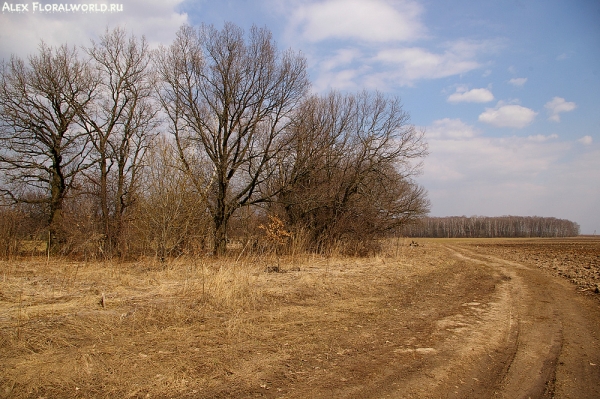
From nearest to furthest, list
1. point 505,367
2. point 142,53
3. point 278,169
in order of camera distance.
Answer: point 505,367 < point 142,53 < point 278,169

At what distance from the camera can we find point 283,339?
5582mm

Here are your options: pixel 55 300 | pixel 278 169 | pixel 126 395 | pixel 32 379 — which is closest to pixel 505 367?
pixel 126 395

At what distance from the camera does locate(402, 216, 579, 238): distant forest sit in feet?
431

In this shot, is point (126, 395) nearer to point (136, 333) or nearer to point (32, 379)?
point (32, 379)

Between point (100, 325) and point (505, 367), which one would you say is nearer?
point (505, 367)

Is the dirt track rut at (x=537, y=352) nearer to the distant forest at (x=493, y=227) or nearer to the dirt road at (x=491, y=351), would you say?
the dirt road at (x=491, y=351)

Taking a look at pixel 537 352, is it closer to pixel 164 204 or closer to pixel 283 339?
pixel 283 339

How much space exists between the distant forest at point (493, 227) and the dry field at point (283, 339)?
411ft

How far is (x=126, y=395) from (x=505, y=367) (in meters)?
4.45

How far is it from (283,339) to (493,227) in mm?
147096

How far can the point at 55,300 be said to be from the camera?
24.1 ft

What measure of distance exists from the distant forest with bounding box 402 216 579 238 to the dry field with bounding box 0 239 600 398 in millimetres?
125355

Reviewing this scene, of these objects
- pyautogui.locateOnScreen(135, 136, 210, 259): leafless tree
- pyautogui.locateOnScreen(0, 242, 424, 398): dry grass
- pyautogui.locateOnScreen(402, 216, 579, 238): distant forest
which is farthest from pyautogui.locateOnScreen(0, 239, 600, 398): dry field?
pyautogui.locateOnScreen(402, 216, 579, 238): distant forest

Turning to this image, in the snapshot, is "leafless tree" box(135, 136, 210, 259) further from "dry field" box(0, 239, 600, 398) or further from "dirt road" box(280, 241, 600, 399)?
"dirt road" box(280, 241, 600, 399)
